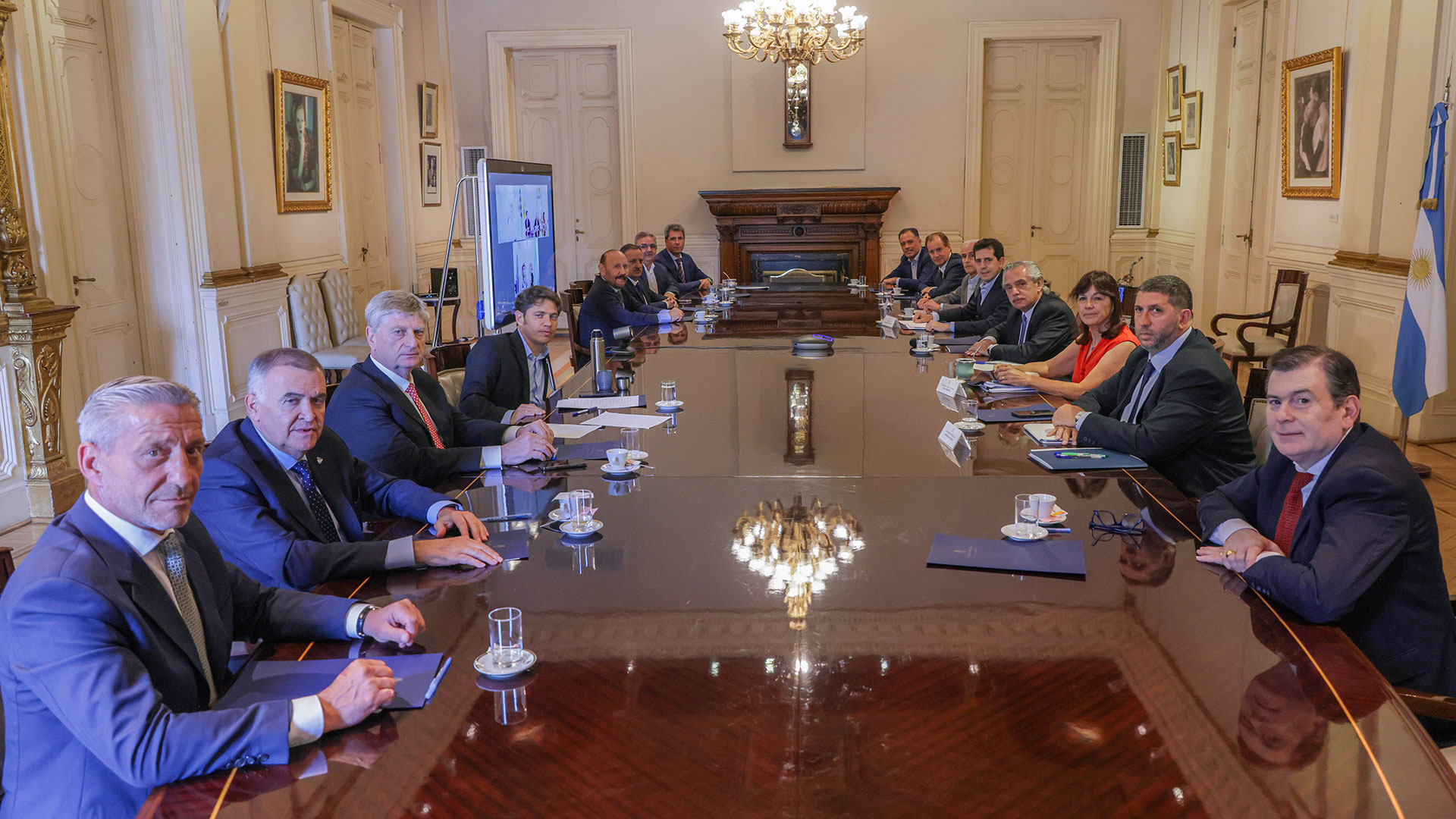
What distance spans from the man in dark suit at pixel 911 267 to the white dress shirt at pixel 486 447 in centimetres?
657

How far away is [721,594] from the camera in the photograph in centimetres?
219

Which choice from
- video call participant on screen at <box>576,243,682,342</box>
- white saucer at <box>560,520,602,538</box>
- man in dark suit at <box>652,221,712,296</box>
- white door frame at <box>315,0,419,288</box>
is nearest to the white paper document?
white saucer at <box>560,520,602,538</box>

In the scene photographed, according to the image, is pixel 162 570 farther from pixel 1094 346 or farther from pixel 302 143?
pixel 302 143

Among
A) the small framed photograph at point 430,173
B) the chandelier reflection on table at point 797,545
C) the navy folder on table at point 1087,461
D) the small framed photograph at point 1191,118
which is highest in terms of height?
the small framed photograph at point 1191,118

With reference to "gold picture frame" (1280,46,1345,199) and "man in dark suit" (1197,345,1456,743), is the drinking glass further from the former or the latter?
"gold picture frame" (1280,46,1345,199)

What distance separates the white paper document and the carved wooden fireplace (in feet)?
22.8

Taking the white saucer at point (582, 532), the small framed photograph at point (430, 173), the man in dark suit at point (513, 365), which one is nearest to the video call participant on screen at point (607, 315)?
the man in dark suit at point (513, 365)

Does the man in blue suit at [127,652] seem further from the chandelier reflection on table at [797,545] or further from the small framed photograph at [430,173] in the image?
the small framed photograph at [430,173]

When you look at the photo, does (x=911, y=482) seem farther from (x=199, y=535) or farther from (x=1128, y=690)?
(x=199, y=535)

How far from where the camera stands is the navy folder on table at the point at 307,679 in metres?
1.76

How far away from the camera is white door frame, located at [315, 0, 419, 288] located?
959 centimetres

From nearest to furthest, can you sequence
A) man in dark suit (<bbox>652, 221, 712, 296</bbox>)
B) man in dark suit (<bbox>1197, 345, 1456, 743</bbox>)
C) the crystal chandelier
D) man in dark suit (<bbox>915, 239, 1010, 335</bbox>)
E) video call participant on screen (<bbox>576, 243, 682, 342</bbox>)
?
1. man in dark suit (<bbox>1197, 345, 1456, 743</bbox>)
2. man in dark suit (<bbox>915, 239, 1010, 335</bbox>)
3. video call participant on screen (<bbox>576, 243, 682, 342</bbox>)
4. the crystal chandelier
5. man in dark suit (<bbox>652, 221, 712, 296</bbox>)

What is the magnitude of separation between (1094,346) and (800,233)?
6631 millimetres

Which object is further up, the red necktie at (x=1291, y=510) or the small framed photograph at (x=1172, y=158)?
the small framed photograph at (x=1172, y=158)
